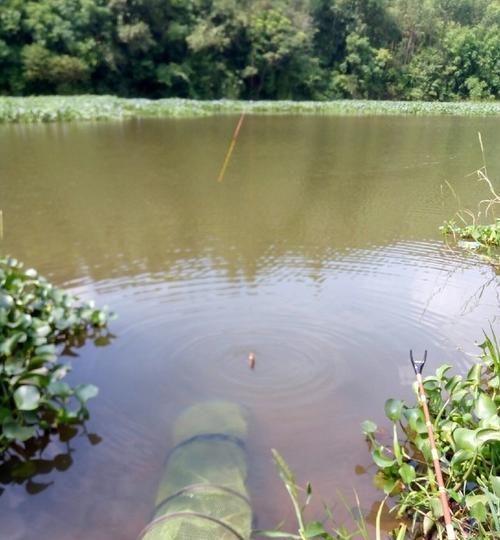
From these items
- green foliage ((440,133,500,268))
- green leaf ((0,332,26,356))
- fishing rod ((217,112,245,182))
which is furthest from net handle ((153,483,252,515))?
fishing rod ((217,112,245,182))

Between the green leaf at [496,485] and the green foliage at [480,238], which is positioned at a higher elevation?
the green leaf at [496,485]

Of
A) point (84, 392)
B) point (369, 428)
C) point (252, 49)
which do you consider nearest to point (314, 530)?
point (369, 428)

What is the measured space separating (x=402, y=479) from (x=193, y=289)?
2.92 m

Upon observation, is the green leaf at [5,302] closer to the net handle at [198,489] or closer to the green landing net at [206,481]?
the green landing net at [206,481]

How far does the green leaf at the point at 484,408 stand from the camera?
94.5 inches

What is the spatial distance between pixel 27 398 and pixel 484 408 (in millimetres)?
2249

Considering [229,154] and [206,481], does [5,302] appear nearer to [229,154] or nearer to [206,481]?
[206,481]

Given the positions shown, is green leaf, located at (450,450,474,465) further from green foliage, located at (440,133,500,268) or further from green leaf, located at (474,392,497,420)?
green foliage, located at (440,133,500,268)

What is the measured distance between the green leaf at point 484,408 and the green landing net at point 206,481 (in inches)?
44.5

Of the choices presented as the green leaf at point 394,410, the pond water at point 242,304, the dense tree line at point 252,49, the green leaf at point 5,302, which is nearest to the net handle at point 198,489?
the pond water at point 242,304

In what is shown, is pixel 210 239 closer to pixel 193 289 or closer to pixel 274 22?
pixel 193 289

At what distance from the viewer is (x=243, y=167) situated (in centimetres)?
1102

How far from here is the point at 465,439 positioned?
2.29m

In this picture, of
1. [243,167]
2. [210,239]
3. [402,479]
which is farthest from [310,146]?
[402,479]
